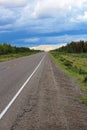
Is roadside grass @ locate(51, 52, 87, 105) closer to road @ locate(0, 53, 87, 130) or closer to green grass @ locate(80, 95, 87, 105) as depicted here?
green grass @ locate(80, 95, 87, 105)

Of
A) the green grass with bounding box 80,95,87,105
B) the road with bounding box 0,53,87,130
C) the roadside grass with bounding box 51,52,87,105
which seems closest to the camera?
the road with bounding box 0,53,87,130

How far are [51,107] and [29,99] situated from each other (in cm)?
209

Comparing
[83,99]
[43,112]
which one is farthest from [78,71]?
[43,112]

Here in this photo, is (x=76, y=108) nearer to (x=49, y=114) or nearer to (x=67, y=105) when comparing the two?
(x=67, y=105)

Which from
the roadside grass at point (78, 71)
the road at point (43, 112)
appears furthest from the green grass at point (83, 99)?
the road at point (43, 112)

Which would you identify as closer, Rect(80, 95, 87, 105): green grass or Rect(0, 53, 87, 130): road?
Rect(0, 53, 87, 130): road

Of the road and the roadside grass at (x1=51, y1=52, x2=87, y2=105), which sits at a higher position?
the road

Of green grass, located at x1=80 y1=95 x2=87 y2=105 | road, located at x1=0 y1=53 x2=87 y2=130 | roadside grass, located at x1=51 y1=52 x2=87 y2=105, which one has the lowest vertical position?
roadside grass, located at x1=51 y1=52 x2=87 y2=105

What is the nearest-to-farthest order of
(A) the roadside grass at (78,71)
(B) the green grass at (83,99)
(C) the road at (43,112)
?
(C) the road at (43,112), (B) the green grass at (83,99), (A) the roadside grass at (78,71)

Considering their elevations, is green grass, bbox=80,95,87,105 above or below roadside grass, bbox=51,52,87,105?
above

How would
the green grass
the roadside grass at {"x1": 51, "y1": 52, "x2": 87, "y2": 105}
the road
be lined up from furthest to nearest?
the roadside grass at {"x1": 51, "y1": 52, "x2": 87, "y2": 105}
the green grass
the road

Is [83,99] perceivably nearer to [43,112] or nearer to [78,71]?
[43,112]

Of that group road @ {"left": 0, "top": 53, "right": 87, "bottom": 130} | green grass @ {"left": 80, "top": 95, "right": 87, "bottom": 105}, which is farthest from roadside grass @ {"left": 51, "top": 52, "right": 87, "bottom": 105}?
road @ {"left": 0, "top": 53, "right": 87, "bottom": 130}

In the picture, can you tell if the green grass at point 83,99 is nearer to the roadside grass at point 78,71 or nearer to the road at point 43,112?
the roadside grass at point 78,71
